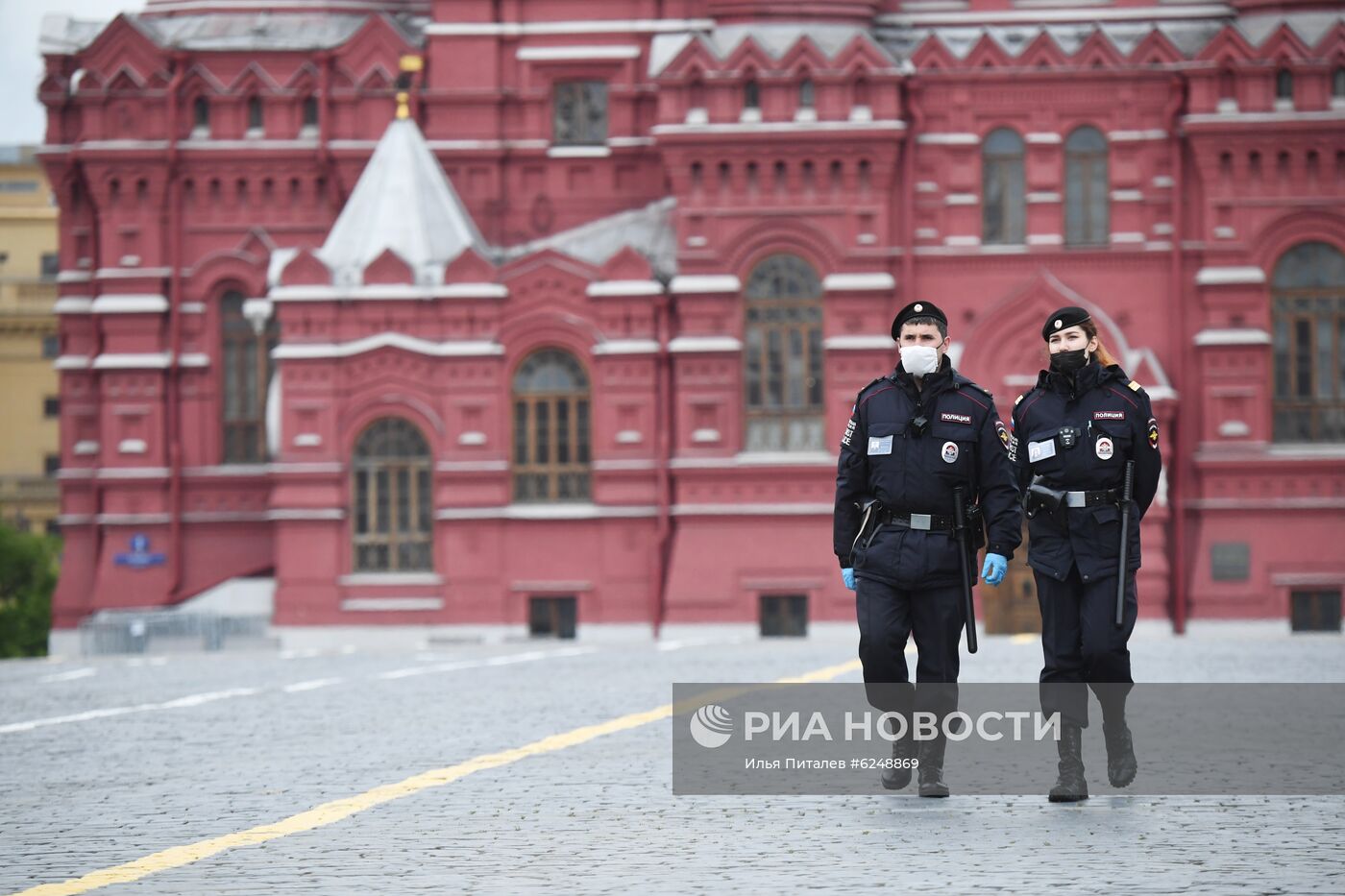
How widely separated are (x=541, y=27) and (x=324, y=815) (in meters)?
29.7

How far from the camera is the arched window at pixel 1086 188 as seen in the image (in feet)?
124

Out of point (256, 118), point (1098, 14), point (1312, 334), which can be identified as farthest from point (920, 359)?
point (256, 118)

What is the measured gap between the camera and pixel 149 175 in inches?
1571

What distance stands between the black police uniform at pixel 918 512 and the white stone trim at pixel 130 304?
29.7m

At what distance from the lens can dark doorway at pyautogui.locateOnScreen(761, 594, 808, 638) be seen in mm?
37156

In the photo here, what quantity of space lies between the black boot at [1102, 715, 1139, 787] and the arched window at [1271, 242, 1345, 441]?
27106 mm

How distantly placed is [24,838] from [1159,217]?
29.2 m

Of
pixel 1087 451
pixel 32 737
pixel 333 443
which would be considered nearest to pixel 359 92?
pixel 333 443

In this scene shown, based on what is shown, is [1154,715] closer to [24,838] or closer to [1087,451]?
[1087,451]

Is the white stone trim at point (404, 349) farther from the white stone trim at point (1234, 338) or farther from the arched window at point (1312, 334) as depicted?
the arched window at point (1312, 334)

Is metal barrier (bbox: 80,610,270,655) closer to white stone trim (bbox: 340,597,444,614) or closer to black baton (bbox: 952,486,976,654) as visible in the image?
white stone trim (bbox: 340,597,444,614)

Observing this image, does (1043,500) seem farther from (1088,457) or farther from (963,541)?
(963,541)

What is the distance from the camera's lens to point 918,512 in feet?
37.2

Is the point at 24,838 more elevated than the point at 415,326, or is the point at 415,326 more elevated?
the point at 415,326
